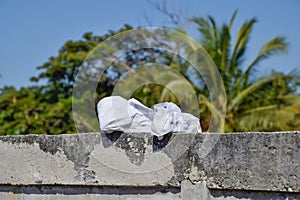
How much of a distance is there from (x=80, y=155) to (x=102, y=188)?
238 mm

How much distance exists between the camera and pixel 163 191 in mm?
2906

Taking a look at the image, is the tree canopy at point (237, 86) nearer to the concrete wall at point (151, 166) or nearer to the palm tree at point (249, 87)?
the palm tree at point (249, 87)

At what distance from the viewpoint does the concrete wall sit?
259cm

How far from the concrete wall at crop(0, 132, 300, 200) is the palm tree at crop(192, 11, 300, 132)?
770 centimetres

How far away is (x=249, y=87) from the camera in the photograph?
11422 mm

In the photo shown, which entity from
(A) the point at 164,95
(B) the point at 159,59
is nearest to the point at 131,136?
(A) the point at 164,95

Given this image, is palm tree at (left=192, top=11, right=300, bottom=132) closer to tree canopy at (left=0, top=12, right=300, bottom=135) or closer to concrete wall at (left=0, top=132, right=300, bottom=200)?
tree canopy at (left=0, top=12, right=300, bottom=135)

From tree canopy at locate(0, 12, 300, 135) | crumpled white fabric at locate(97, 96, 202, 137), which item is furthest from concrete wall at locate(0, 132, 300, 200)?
tree canopy at locate(0, 12, 300, 135)

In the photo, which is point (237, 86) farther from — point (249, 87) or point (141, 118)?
point (141, 118)

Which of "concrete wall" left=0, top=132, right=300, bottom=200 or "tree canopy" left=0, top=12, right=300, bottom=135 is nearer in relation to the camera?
"concrete wall" left=0, top=132, right=300, bottom=200

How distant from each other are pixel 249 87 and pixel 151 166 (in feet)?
28.8

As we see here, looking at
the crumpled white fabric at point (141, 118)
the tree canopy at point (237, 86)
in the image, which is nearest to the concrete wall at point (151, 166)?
the crumpled white fabric at point (141, 118)

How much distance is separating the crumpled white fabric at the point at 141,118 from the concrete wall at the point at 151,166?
0.19 ft

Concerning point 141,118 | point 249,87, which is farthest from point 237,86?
point 141,118
